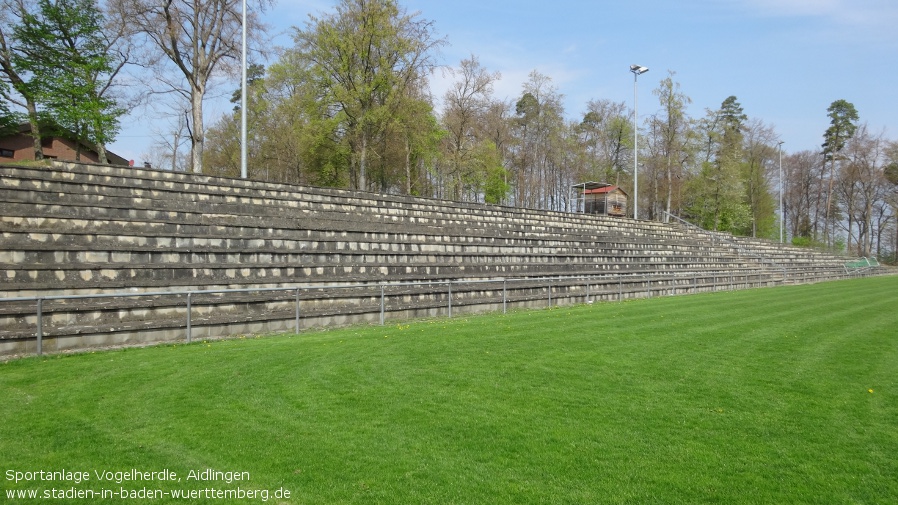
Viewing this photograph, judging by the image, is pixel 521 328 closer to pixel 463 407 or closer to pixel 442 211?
pixel 463 407

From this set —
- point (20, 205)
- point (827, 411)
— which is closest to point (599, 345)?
point (827, 411)

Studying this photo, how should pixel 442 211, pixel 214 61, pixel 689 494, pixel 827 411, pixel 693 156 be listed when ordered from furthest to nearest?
1. pixel 693 156
2. pixel 214 61
3. pixel 442 211
4. pixel 827 411
5. pixel 689 494

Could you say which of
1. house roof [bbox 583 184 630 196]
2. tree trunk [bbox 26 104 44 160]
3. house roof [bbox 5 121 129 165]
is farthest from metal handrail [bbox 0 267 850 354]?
house roof [bbox 5 121 129 165]

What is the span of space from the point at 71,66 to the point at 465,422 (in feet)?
113

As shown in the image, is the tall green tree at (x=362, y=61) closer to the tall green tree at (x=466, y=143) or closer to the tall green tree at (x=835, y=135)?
the tall green tree at (x=466, y=143)

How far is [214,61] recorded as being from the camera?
2755 centimetres

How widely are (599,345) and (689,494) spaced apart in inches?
226

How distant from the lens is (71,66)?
1180 inches

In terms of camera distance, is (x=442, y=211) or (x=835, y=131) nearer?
(x=442, y=211)

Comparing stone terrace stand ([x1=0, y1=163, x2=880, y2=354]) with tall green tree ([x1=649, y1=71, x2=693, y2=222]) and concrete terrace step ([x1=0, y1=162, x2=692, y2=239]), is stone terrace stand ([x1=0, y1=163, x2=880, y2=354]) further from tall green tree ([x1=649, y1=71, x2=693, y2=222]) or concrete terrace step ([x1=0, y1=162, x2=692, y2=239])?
tall green tree ([x1=649, y1=71, x2=693, y2=222])

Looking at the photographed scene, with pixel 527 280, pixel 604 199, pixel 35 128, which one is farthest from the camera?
pixel 604 199

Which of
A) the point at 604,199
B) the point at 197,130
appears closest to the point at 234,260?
the point at 197,130

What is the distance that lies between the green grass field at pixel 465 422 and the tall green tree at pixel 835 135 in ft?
233

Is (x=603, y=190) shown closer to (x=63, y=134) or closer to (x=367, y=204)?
(x=367, y=204)
